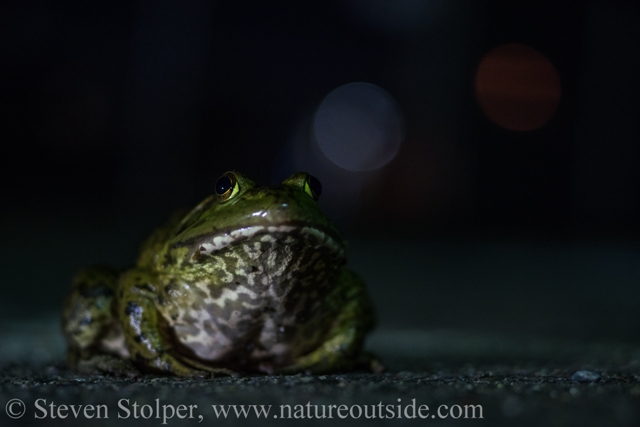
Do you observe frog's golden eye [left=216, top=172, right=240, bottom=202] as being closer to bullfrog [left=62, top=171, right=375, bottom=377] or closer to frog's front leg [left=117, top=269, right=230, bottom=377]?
bullfrog [left=62, top=171, right=375, bottom=377]

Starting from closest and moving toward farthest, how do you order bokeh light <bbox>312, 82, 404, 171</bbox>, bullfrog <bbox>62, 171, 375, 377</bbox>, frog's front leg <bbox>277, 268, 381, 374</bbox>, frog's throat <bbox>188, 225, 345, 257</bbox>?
frog's throat <bbox>188, 225, 345, 257</bbox> < bullfrog <bbox>62, 171, 375, 377</bbox> < frog's front leg <bbox>277, 268, 381, 374</bbox> < bokeh light <bbox>312, 82, 404, 171</bbox>

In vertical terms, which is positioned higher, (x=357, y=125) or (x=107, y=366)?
(x=107, y=366)

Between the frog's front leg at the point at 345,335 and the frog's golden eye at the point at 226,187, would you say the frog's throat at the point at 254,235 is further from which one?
the frog's front leg at the point at 345,335

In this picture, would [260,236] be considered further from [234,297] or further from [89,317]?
[89,317]

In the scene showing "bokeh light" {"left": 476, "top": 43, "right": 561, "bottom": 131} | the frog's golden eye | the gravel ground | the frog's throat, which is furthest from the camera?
"bokeh light" {"left": 476, "top": 43, "right": 561, "bottom": 131}

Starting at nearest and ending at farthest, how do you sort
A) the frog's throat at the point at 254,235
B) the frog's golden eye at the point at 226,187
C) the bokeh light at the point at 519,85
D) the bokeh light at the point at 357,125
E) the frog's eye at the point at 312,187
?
the frog's throat at the point at 254,235 → the frog's golden eye at the point at 226,187 → the frog's eye at the point at 312,187 → the bokeh light at the point at 519,85 → the bokeh light at the point at 357,125

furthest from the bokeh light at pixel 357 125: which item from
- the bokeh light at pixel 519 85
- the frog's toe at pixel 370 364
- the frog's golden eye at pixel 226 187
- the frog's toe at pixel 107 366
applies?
the frog's golden eye at pixel 226 187

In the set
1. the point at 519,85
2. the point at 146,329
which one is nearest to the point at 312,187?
the point at 146,329

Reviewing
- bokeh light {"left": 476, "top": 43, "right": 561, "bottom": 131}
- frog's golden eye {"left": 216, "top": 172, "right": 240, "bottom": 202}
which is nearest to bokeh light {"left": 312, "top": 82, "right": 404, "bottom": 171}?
bokeh light {"left": 476, "top": 43, "right": 561, "bottom": 131}
